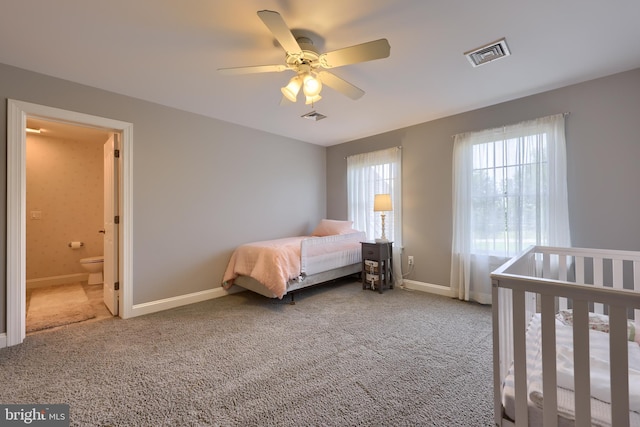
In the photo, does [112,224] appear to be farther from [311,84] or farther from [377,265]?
[377,265]

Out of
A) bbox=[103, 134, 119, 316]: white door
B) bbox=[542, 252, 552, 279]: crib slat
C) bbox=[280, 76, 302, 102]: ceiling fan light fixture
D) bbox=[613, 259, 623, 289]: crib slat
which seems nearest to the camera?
bbox=[613, 259, 623, 289]: crib slat

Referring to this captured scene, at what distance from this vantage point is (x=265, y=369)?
1.92 metres

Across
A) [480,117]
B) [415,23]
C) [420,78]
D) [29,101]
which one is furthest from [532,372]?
[29,101]

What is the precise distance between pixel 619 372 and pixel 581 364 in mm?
93

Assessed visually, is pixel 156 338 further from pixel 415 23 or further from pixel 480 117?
pixel 480 117

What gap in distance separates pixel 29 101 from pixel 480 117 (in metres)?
4.60

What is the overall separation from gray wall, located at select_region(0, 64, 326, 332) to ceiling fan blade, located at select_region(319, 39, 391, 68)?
7.22ft

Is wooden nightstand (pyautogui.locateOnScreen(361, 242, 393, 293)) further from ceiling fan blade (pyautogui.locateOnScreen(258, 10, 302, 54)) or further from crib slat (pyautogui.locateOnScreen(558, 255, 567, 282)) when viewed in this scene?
ceiling fan blade (pyautogui.locateOnScreen(258, 10, 302, 54))

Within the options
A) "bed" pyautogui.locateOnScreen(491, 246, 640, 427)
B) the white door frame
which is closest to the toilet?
the white door frame

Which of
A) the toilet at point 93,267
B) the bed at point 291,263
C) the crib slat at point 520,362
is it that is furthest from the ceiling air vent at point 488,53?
the toilet at point 93,267

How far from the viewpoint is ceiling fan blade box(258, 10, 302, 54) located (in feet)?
4.59

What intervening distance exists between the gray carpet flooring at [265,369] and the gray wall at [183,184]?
2.01ft

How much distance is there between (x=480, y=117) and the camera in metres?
3.28

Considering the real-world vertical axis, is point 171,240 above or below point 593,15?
below
